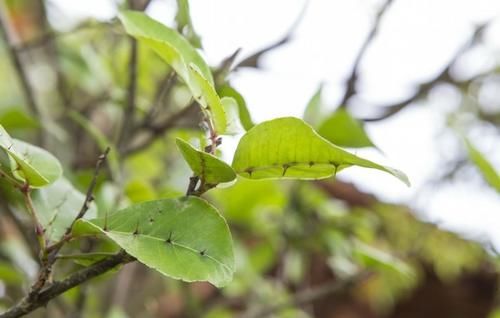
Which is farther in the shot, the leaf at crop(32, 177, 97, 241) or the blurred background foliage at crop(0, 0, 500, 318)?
the blurred background foliage at crop(0, 0, 500, 318)

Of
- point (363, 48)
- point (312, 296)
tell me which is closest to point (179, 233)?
point (363, 48)

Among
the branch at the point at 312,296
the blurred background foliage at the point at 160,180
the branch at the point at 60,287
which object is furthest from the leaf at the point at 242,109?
the branch at the point at 312,296

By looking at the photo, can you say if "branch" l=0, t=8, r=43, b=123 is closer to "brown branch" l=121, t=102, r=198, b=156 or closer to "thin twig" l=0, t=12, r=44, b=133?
"thin twig" l=0, t=12, r=44, b=133

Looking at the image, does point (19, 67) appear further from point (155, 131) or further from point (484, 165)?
point (484, 165)

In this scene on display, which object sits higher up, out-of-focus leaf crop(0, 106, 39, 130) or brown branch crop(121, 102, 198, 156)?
out-of-focus leaf crop(0, 106, 39, 130)

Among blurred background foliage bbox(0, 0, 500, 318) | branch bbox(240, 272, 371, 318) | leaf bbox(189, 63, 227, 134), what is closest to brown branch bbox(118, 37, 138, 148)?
blurred background foliage bbox(0, 0, 500, 318)

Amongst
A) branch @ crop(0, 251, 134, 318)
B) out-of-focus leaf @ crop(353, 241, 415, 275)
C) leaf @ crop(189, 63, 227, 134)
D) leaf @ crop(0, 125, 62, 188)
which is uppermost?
leaf @ crop(189, 63, 227, 134)
